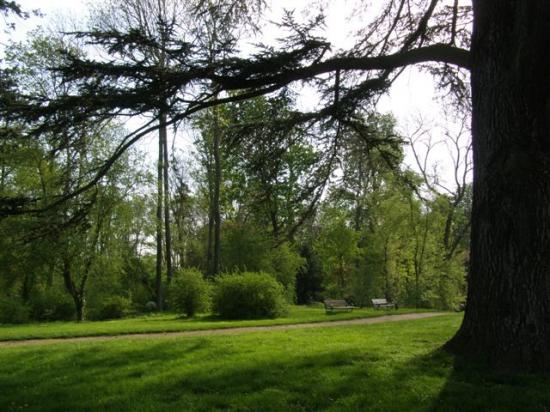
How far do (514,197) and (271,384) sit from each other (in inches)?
137

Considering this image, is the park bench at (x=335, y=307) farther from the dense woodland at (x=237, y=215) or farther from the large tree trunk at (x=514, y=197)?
the large tree trunk at (x=514, y=197)

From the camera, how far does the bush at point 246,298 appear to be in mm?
18812

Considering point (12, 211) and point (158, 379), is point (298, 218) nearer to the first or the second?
point (158, 379)

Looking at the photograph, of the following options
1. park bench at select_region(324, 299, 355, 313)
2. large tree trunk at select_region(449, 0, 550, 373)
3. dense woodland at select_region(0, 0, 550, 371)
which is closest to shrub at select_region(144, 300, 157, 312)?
park bench at select_region(324, 299, 355, 313)

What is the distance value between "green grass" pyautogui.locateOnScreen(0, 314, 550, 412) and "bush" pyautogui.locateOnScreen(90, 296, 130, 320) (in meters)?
16.0

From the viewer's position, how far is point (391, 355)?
703cm

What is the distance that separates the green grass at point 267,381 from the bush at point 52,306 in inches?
686

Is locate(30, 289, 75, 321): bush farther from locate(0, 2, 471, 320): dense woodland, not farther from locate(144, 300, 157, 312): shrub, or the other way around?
locate(144, 300, 157, 312): shrub

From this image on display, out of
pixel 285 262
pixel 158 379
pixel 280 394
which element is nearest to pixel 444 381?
pixel 280 394

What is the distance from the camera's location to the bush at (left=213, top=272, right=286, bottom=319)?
18812 millimetres

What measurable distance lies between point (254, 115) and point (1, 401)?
538cm

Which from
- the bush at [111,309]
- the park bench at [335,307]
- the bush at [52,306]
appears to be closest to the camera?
the park bench at [335,307]

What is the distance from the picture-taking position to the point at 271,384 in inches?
227

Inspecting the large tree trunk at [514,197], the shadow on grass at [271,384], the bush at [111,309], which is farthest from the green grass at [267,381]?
the bush at [111,309]
